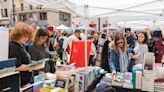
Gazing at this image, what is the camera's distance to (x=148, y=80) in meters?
2.74

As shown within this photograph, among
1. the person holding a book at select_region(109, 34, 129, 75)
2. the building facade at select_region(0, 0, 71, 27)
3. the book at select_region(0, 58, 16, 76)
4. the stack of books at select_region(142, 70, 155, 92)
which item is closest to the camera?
the book at select_region(0, 58, 16, 76)

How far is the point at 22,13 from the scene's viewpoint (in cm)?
3731

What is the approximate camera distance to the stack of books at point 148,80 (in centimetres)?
271

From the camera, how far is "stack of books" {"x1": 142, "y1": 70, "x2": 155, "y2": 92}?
271 cm

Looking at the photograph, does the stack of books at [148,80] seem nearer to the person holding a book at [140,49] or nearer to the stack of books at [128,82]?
the stack of books at [128,82]

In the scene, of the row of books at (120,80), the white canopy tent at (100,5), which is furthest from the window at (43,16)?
the row of books at (120,80)

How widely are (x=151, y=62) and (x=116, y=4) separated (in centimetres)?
193

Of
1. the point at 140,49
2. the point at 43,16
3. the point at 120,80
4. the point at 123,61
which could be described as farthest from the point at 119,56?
the point at 43,16

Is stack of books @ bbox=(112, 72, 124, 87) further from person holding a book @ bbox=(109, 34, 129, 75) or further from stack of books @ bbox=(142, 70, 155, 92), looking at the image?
person holding a book @ bbox=(109, 34, 129, 75)

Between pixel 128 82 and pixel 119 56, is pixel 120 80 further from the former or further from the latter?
pixel 119 56

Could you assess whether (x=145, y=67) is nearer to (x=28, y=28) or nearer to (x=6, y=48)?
(x=28, y=28)

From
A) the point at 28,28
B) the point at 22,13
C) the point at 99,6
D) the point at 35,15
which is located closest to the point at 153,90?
the point at 28,28

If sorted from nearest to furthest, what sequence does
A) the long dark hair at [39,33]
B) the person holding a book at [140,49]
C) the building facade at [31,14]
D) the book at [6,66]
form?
the book at [6,66], the long dark hair at [39,33], the person holding a book at [140,49], the building facade at [31,14]

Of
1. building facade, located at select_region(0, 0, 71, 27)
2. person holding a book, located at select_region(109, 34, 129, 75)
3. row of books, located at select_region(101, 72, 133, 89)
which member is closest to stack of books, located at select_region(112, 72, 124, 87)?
row of books, located at select_region(101, 72, 133, 89)
